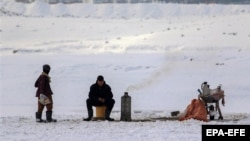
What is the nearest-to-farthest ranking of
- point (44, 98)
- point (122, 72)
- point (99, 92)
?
point (44, 98), point (99, 92), point (122, 72)

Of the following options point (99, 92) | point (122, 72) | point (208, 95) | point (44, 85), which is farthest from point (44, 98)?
point (122, 72)

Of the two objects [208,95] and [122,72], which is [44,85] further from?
[122,72]

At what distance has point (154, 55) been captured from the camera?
88.8 ft

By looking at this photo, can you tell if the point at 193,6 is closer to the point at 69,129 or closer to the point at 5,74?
the point at 5,74

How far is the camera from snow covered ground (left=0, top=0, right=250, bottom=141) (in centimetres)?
1292

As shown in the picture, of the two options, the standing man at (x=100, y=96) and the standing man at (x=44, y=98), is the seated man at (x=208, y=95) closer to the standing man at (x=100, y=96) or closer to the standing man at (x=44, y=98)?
the standing man at (x=100, y=96)

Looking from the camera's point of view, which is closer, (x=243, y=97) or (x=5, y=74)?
(x=243, y=97)

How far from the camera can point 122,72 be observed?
23.8 metres

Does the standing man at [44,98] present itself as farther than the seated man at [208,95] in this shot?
No

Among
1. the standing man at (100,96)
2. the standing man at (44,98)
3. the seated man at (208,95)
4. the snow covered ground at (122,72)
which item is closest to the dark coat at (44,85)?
the standing man at (44,98)

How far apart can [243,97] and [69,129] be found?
320 inches

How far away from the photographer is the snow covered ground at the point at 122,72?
12.9 m

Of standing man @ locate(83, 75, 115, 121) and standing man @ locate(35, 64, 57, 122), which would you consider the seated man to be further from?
standing man @ locate(35, 64, 57, 122)

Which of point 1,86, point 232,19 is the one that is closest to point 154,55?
point 1,86
